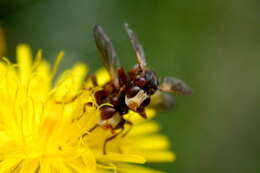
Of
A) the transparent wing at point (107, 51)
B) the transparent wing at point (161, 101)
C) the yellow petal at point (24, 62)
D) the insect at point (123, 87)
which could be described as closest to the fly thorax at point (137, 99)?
the insect at point (123, 87)

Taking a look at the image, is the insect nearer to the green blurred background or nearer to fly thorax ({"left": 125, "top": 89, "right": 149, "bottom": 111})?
fly thorax ({"left": 125, "top": 89, "right": 149, "bottom": 111})

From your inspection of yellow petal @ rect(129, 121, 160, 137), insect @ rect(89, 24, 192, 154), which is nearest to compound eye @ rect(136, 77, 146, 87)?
insect @ rect(89, 24, 192, 154)

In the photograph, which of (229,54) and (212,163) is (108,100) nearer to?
(212,163)

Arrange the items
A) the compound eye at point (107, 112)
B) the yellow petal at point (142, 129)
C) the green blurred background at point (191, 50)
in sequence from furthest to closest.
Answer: the green blurred background at point (191, 50), the yellow petal at point (142, 129), the compound eye at point (107, 112)

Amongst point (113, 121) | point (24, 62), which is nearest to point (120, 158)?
point (113, 121)

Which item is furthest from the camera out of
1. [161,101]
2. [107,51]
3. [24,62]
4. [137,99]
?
[24,62]

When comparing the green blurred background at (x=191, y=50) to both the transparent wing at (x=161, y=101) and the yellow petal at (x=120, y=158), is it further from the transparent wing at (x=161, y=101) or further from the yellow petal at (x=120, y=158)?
the yellow petal at (x=120, y=158)

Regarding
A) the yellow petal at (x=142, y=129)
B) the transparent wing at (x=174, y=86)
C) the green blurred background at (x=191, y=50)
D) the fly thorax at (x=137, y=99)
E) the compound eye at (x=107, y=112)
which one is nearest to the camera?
the fly thorax at (x=137, y=99)

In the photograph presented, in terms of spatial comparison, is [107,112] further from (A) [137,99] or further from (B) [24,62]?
(B) [24,62]

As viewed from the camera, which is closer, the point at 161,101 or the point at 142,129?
the point at 161,101
